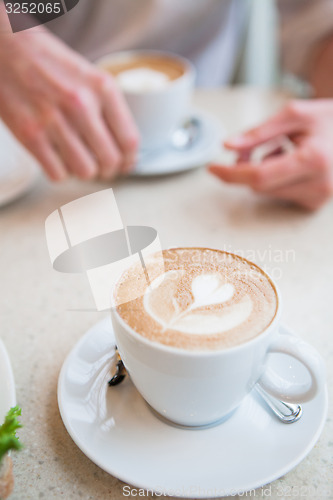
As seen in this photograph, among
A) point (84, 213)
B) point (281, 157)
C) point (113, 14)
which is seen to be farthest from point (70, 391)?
point (113, 14)

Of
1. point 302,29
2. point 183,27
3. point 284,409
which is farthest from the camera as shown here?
point 183,27

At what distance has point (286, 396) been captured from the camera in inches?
14.6

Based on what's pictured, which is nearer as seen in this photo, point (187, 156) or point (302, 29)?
point (187, 156)

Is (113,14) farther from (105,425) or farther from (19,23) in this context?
(105,425)

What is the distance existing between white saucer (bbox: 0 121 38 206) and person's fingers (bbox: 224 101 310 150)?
35 centimetres

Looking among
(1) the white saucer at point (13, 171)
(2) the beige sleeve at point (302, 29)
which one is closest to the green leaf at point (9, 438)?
(1) the white saucer at point (13, 171)

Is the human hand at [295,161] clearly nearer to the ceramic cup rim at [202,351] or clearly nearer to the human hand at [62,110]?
the human hand at [62,110]

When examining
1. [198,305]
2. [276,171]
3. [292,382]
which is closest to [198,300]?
[198,305]

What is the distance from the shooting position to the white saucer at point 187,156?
0.83 meters

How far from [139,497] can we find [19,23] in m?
0.48

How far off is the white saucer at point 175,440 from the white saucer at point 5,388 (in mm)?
40

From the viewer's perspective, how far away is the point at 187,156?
0.87 meters

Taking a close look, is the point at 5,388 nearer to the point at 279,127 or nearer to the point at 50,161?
the point at 50,161

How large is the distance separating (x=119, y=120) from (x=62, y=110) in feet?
0.32
